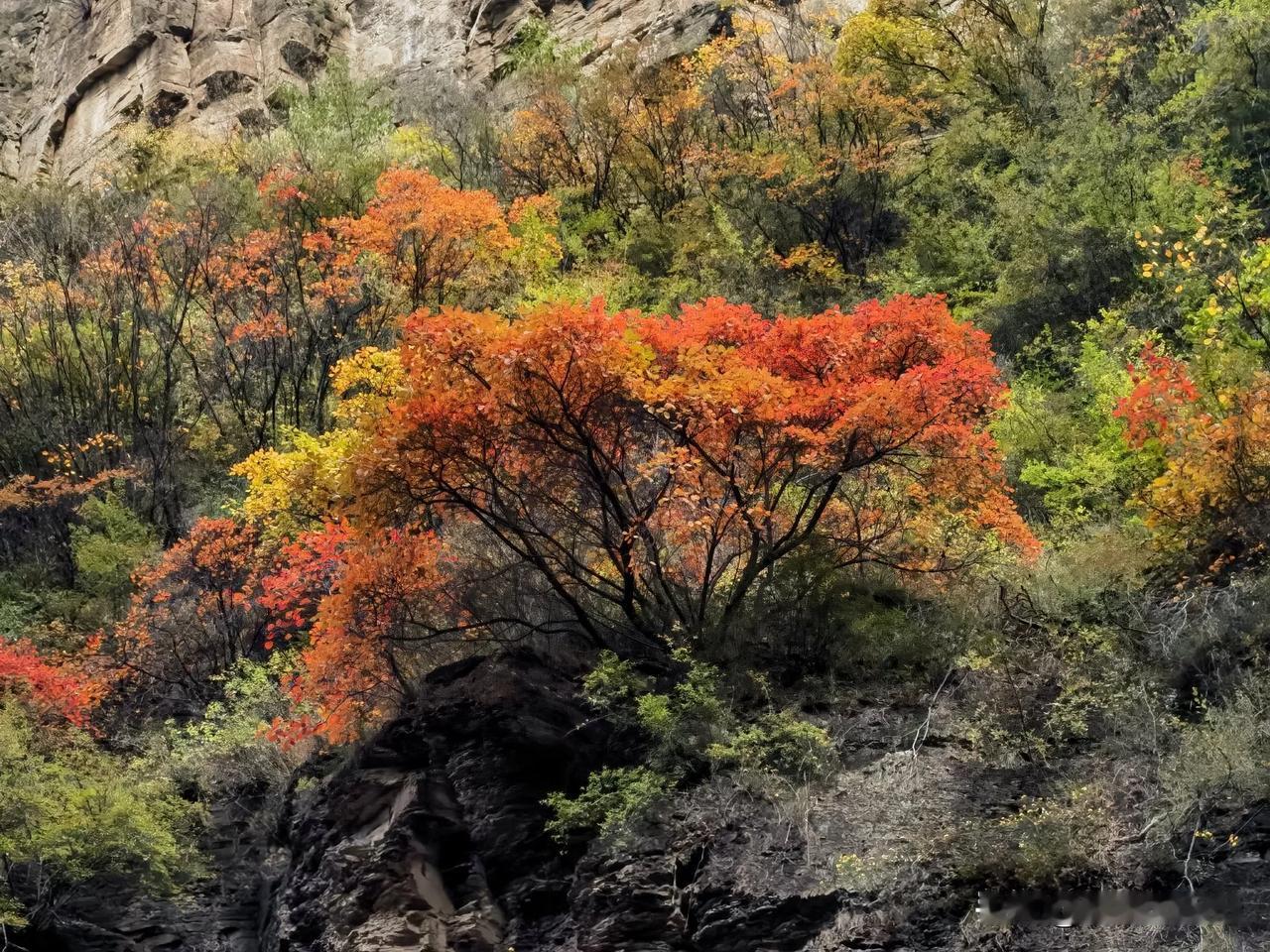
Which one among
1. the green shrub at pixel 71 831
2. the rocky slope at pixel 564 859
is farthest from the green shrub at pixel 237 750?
the rocky slope at pixel 564 859

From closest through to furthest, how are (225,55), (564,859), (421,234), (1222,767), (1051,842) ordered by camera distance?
(1222,767)
(1051,842)
(564,859)
(421,234)
(225,55)

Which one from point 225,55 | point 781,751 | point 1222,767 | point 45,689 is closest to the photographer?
point 1222,767

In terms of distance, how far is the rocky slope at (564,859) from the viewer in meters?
11.8

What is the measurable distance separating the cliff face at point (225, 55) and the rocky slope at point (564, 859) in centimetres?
3472

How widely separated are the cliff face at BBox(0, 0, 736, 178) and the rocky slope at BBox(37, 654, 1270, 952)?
34720 millimetres

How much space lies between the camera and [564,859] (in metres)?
14.2

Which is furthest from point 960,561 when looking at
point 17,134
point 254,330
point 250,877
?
point 17,134

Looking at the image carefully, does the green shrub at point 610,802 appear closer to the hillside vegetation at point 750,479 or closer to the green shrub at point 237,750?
the hillside vegetation at point 750,479

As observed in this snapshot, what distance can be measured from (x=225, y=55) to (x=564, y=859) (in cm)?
4364

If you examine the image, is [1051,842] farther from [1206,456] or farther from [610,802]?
[610,802]

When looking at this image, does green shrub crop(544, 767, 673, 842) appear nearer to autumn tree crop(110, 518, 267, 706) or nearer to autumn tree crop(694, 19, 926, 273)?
autumn tree crop(110, 518, 267, 706)

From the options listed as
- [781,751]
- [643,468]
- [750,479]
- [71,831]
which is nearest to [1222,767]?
[781,751]

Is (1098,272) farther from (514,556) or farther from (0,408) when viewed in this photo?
(0,408)

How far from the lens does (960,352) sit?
1549 centimetres
